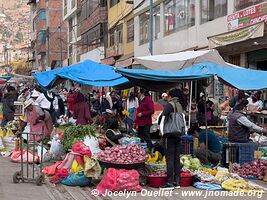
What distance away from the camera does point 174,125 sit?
8172 millimetres

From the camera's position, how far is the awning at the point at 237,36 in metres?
15.4

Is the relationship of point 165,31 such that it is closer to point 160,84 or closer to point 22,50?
point 160,84

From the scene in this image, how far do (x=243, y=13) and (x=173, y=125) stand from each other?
10.5m

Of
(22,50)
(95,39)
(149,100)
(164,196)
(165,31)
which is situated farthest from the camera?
(22,50)

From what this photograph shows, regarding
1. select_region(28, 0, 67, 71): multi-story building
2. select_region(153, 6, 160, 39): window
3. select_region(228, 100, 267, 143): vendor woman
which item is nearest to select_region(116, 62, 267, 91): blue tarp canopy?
select_region(228, 100, 267, 143): vendor woman

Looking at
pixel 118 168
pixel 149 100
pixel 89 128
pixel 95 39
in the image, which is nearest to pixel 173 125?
pixel 118 168

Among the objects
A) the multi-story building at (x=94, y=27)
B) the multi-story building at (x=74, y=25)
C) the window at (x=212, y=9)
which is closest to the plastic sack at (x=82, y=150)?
the window at (x=212, y=9)

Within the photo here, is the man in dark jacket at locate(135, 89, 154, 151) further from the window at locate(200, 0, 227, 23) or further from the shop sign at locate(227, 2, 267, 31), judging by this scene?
the window at locate(200, 0, 227, 23)

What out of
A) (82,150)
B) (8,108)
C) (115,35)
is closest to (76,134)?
(82,150)

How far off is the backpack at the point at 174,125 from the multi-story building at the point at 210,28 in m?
8.01

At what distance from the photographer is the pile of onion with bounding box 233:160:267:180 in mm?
9406

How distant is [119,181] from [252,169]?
124 inches

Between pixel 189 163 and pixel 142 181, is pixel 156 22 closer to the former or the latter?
pixel 189 163

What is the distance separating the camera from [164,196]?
25.4 feet
